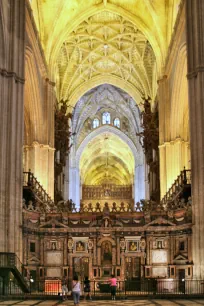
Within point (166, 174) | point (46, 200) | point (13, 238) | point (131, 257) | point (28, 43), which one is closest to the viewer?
point (13, 238)

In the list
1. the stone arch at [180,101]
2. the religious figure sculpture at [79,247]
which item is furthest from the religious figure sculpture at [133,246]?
the stone arch at [180,101]

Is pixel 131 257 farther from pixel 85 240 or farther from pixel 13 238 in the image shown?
pixel 13 238

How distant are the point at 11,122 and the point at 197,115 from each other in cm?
870

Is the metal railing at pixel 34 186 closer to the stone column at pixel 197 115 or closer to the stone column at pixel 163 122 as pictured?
the stone column at pixel 163 122

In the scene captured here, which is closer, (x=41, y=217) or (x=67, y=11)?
(x=41, y=217)

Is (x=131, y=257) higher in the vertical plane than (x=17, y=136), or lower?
lower

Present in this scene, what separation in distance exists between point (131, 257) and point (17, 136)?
842 cm

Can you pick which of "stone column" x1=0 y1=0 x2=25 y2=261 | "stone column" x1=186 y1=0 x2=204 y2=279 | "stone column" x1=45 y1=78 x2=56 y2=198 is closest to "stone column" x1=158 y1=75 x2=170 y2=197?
"stone column" x1=45 y1=78 x2=56 y2=198

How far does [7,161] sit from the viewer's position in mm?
22891

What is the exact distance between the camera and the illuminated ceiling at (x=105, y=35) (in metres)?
36.4

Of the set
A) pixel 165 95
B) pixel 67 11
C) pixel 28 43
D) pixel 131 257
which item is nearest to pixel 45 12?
pixel 67 11

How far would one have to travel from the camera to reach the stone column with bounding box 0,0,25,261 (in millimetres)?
22438

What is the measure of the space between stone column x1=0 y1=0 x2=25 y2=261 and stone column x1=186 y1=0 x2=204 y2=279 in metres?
8.00

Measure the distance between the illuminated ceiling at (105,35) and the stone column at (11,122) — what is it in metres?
10.8
